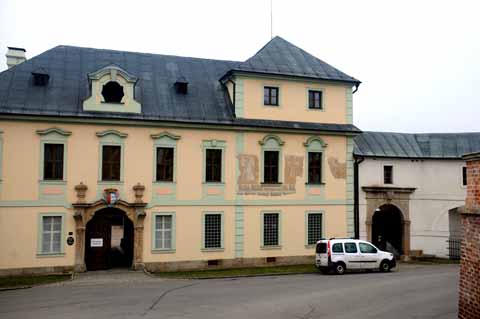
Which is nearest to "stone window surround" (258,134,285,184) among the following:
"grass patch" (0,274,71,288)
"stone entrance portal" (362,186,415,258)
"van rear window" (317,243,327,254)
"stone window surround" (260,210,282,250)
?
"stone window surround" (260,210,282,250)

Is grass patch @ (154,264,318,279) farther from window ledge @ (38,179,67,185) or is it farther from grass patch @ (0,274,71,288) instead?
window ledge @ (38,179,67,185)

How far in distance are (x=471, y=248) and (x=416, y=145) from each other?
22.0 metres

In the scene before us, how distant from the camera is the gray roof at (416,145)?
29672 mm

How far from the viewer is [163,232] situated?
24.2 meters

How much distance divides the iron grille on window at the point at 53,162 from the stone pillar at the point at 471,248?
18377mm

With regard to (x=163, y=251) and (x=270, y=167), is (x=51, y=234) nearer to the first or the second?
(x=163, y=251)

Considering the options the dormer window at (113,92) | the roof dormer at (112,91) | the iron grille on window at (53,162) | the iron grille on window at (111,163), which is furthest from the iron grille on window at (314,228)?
the iron grille on window at (53,162)

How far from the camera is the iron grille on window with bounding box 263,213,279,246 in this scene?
26016 mm

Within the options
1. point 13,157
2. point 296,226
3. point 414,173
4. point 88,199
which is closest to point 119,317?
point 88,199

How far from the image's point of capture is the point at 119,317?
44.1 feet

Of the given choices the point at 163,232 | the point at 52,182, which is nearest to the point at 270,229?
Answer: the point at 163,232

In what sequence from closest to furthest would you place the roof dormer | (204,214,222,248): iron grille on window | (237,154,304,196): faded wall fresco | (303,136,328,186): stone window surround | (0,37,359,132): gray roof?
(0,37,359,132): gray roof
the roof dormer
(204,214,222,248): iron grille on window
(237,154,304,196): faded wall fresco
(303,136,328,186): stone window surround

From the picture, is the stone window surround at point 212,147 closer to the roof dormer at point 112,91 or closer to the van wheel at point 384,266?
the roof dormer at point 112,91

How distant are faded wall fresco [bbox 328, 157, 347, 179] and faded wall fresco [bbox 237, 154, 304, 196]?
197 cm
